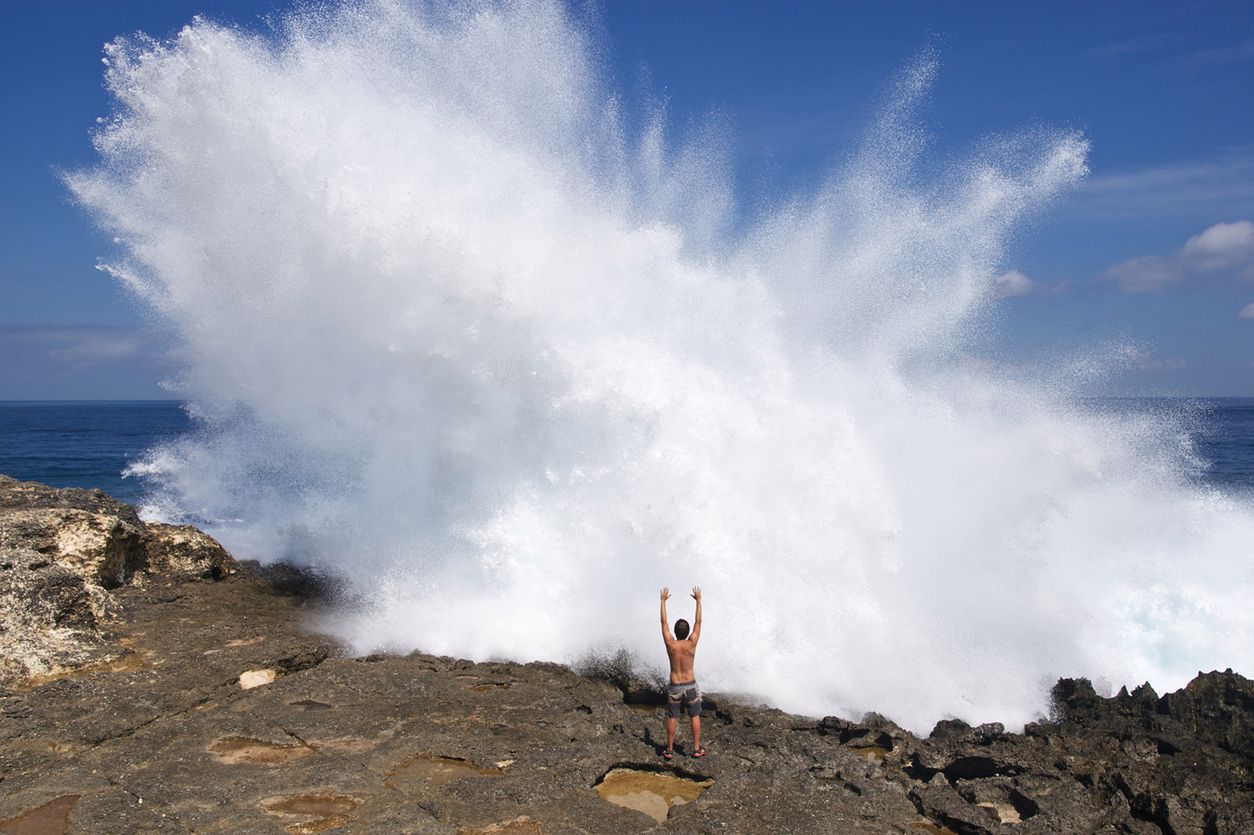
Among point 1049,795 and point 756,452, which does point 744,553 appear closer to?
point 756,452

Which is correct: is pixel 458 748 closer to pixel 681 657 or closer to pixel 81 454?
pixel 681 657

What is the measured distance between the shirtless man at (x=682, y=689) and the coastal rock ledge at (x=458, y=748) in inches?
7.3

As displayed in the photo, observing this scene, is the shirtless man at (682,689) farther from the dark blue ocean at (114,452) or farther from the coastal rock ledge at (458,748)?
the dark blue ocean at (114,452)

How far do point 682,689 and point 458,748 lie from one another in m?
1.88

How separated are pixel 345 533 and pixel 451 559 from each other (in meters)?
2.85

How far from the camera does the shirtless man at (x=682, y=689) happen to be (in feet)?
22.9

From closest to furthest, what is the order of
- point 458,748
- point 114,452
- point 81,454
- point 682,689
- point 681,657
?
point 458,748
point 682,689
point 681,657
point 81,454
point 114,452

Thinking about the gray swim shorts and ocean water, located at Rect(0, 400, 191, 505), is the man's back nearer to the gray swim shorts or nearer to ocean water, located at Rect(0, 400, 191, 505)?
the gray swim shorts

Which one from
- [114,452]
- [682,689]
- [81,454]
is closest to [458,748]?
[682,689]

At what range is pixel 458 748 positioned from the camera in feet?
22.5

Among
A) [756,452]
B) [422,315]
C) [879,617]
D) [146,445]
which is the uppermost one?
[146,445]

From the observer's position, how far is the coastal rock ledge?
5914mm

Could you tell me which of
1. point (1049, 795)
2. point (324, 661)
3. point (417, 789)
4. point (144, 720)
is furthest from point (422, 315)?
point (1049, 795)

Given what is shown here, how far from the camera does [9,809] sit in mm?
5590
